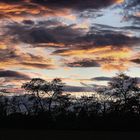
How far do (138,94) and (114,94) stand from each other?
165 inches

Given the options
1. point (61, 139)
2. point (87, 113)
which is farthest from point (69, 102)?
point (61, 139)

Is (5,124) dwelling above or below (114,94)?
below

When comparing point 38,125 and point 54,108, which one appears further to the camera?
point 54,108

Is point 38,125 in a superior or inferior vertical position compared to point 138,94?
inferior

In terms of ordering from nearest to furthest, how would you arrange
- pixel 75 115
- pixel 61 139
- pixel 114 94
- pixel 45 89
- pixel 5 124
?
1. pixel 61 139
2. pixel 5 124
3. pixel 75 115
4. pixel 114 94
5. pixel 45 89

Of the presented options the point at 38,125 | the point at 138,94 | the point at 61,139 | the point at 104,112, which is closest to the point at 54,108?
the point at 104,112

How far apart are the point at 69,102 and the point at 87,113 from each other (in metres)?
8.34

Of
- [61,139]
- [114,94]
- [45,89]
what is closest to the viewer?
[61,139]

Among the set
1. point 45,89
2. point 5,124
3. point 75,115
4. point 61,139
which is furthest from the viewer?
point 45,89

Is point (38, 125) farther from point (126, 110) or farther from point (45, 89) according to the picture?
point (45, 89)

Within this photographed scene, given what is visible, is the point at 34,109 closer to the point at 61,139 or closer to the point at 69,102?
the point at 69,102

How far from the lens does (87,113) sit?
2736 inches

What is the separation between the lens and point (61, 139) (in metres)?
28.8

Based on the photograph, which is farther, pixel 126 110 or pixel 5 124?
pixel 126 110
